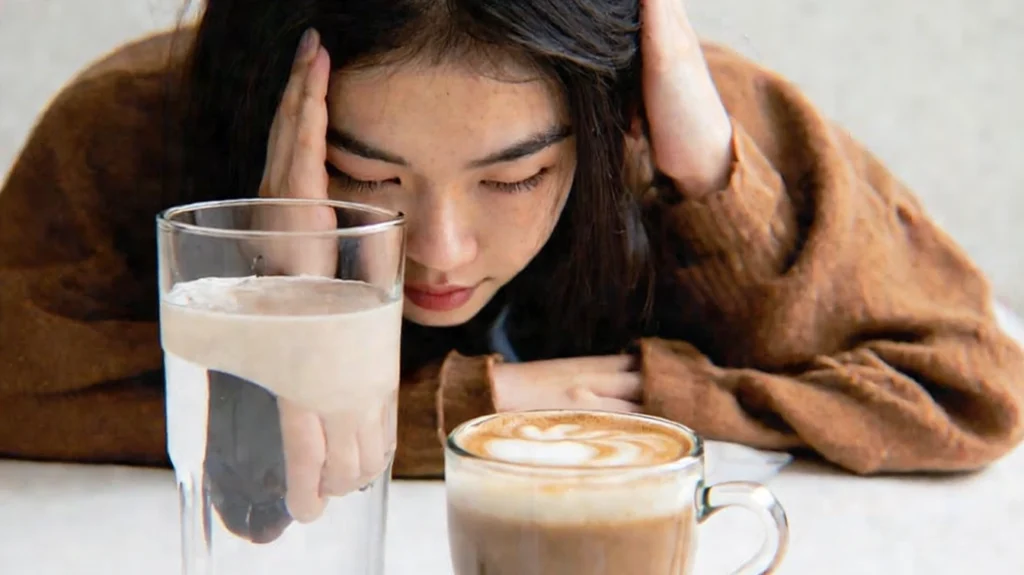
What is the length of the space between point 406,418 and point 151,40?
2.06 feet

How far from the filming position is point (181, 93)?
1087 millimetres

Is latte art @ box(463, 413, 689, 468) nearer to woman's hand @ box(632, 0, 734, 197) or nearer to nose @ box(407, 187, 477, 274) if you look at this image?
nose @ box(407, 187, 477, 274)

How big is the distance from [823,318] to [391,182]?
446 millimetres

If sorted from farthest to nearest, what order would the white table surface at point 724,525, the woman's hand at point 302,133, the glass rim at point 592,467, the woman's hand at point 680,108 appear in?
the woman's hand at point 680,108 → the woman's hand at point 302,133 → the white table surface at point 724,525 → the glass rim at point 592,467

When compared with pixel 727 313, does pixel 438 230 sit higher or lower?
higher

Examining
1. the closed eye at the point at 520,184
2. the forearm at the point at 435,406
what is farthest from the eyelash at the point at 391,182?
the forearm at the point at 435,406

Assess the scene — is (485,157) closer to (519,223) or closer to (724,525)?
(519,223)

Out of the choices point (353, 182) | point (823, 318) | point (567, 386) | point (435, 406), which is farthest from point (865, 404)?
point (353, 182)

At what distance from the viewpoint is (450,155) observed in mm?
878

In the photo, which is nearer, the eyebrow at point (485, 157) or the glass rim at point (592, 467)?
the glass rim at point (592, 467)

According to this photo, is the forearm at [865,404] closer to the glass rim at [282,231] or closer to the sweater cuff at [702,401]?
the sweater cuff at [702,401]

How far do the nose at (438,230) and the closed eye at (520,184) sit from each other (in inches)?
1.2

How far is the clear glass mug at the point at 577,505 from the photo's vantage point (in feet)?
1.99

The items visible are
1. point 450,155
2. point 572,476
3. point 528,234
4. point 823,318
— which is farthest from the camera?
point 823,318
